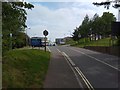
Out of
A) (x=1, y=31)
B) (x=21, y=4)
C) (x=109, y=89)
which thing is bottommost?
(x=109, y=89)

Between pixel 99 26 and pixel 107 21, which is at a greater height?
pixel 107 21

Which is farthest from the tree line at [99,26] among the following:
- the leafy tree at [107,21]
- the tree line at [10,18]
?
the tree line at [10,18]

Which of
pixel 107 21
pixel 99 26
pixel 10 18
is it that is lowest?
pixel 10 18

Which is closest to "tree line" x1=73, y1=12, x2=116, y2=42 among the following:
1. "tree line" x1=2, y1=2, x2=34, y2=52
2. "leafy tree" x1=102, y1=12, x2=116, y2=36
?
"leafy tree" x1=102, y1=12, x2=116, y2=36

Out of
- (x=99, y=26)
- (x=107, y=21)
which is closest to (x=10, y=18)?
(x=99, y=26)

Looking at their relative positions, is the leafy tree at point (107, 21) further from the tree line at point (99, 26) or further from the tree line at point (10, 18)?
the tree line at point (10, 18)

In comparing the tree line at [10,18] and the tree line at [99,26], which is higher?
the tree line at [99,26]

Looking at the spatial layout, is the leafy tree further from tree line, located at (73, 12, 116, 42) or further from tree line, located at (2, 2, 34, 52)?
tree line, located at (2, 2, 34, 52)

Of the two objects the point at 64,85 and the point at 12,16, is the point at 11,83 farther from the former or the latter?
the point at 12,16

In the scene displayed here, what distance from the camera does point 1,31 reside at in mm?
15859

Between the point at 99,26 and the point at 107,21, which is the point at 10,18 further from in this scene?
the point at 107,21

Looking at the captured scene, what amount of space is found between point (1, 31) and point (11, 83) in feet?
10.8

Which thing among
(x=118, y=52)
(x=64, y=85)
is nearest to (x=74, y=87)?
(x=64, y=85)

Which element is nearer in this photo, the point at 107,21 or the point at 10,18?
the point at 10,18
